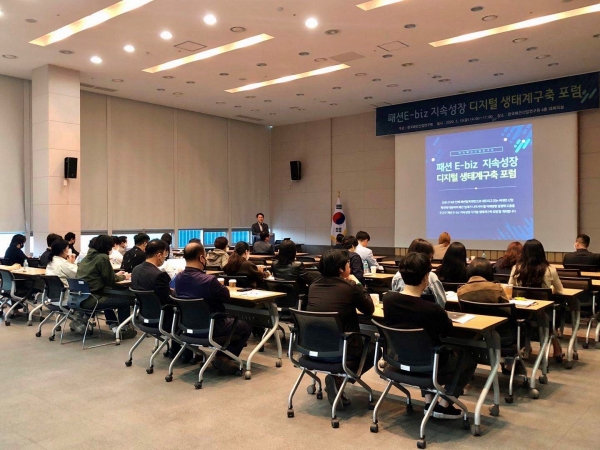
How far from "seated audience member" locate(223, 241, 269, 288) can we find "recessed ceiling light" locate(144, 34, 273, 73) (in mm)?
3703

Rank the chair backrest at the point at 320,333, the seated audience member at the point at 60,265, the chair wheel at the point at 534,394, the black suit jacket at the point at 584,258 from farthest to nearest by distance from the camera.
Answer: the black suit jacket at the point at 584,258 < the seated audience member at the point at 60,265 < the chair wheel at the point at 534,394 < the chair backrest at the point at 320,333

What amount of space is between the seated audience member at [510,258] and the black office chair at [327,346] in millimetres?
3178

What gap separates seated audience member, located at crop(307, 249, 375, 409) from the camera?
3535 mm

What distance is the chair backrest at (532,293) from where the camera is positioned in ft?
14.5

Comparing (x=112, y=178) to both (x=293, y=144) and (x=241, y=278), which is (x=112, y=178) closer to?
(x=293, y=144)

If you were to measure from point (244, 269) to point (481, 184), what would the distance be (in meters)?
7.08

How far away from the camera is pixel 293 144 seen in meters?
14.6

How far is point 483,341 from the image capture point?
11.8ft

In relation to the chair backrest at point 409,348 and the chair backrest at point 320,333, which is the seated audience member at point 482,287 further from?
the chair backrest at point 320,333

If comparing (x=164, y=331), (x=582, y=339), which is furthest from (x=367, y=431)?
(x=582, y=339)

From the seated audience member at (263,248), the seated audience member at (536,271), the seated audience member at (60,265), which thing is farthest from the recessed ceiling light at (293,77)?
the seated audience member at (536,271)

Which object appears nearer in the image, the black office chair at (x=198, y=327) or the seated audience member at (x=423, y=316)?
the seated audience member at (x=423, y=316)

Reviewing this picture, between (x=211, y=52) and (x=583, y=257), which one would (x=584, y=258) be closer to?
(x=583, y=257)

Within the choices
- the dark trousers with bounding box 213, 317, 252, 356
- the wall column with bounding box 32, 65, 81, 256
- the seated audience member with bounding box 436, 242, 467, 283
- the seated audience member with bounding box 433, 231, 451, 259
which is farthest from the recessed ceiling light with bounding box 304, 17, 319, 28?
the wall column with bounding box 32, 65, 81, 256
